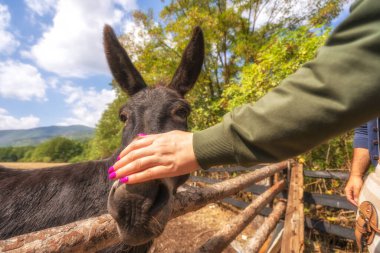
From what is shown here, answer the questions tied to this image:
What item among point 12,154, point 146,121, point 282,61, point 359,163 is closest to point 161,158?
point 146,121

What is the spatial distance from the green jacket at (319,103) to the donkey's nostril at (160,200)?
1.58 ft

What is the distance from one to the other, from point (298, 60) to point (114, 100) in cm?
2295

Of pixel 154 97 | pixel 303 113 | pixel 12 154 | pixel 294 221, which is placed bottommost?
pixel 294 221

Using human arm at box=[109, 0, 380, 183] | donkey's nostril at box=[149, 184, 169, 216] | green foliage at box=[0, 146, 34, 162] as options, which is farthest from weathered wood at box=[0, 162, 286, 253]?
green foliage at box=[0, 146, 34, 162]

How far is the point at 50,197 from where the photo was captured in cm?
196

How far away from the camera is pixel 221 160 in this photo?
79cm

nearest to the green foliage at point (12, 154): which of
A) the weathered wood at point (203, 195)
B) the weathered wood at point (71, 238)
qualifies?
the weathered wood at point (203, 195)

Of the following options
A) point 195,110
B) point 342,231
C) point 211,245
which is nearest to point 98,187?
point 211,245

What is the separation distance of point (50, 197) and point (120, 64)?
1479 mm

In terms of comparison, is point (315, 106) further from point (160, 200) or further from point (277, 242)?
point (277, 242)

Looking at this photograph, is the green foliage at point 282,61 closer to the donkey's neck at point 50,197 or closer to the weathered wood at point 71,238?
the donkey's neck at point 50,197

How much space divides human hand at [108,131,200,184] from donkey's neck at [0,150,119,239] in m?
1.24

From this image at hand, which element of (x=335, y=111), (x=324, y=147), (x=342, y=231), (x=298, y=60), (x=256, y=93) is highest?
(x=298, y=60)

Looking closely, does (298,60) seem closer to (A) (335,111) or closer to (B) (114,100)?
(A) (335,111)
